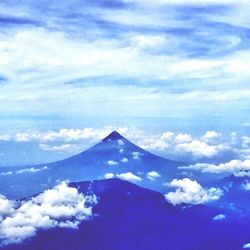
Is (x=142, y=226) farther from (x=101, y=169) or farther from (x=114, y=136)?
(x=114, y=136)

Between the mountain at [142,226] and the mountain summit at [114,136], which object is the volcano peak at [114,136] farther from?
the mountain at [142,226]

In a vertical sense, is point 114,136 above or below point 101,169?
above

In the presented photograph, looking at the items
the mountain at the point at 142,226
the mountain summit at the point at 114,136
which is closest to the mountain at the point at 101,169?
the mountain summit at the point at 114,136

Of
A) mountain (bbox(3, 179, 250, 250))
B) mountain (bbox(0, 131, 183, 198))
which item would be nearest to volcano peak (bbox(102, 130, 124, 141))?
mountain (bbox(0, 131, 183, 198))

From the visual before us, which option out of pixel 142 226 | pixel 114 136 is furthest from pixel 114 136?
pixel 142 226

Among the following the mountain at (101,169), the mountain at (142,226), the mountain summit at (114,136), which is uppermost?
the mountain summit at (114,136)

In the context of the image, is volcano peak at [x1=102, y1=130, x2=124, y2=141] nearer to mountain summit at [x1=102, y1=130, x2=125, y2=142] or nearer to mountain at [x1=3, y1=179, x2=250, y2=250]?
mountain summit at [x1=102, y1=130, x2=125, y2=142]

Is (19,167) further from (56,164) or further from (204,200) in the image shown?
(204,200)
